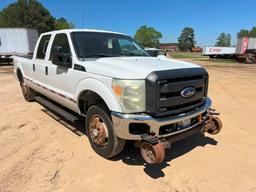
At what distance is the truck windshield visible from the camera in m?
4.42

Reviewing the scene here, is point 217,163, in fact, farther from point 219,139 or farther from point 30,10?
point 30,10

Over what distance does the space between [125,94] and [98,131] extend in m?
0.95

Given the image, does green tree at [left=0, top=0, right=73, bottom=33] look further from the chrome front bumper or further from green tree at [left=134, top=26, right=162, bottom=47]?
the chrome front bumper

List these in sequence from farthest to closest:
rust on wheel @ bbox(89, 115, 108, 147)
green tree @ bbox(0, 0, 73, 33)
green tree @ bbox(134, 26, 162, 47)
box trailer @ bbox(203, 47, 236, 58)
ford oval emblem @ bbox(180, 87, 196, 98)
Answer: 1. green tree @ bbox(134, 26, 162, 47)
2. green tree @ bbox(0, 0, 73, 33)
3. box trailer @ bbox(203, 47, 236, 58)
4. rust on wheel @ bbox(89, 115, 108, 147)
5. ford oval emblem @ bbox(180, 87, 196, 98)

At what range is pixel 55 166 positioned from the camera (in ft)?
12.3

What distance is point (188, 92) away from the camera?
3584 mm

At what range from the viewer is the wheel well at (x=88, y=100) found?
154 inches

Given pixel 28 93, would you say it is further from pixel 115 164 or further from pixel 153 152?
pixel 153 152

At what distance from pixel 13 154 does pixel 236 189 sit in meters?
3.51

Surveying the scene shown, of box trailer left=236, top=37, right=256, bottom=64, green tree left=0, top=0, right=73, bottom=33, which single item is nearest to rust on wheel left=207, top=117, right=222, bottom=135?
box trailer left=236, top=37, right=256, bottom=64

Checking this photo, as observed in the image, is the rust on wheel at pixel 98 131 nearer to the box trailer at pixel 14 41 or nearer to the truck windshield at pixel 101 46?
the truck windshield at pixel 101 46

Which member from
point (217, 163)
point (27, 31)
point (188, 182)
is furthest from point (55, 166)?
point (27, 31)

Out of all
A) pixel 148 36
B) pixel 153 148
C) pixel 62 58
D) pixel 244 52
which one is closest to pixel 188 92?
pixel 153 148

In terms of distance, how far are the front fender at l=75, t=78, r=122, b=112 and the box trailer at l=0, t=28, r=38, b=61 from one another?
18.9 meters
